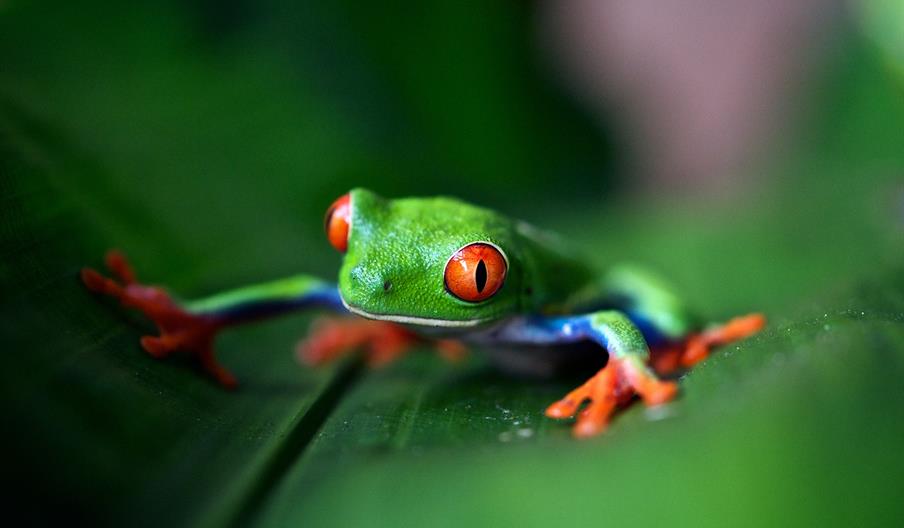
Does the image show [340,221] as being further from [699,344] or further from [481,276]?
[699,344]

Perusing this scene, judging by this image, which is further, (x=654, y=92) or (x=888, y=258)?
(x=654, y=92)

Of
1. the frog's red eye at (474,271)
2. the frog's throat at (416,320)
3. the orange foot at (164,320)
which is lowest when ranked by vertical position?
the orange foot at (164,320)

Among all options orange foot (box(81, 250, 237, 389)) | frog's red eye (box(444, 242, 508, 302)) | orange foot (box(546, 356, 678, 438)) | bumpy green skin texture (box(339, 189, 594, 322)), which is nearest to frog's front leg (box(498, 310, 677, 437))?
orange foot (box(546, 356, 678, 438))

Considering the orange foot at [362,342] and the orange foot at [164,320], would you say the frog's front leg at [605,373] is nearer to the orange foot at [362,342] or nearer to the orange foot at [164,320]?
the orange foot at [362,342]

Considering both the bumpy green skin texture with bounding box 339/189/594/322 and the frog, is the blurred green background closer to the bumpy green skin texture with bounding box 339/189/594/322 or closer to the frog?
the frog

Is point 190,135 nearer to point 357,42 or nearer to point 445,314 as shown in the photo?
point 357,42

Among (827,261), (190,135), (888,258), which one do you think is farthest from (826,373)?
(190,135)

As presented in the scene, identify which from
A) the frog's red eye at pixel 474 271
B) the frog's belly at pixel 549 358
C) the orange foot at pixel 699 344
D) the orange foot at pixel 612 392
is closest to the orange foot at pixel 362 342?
the frog's belly at pixel 549 358
